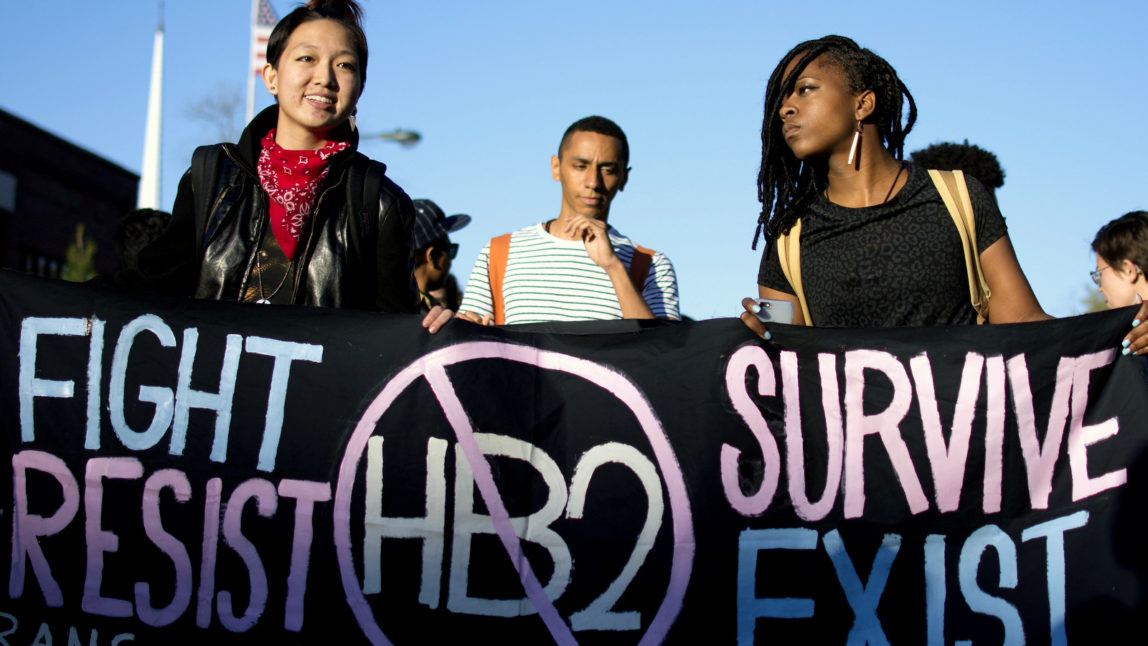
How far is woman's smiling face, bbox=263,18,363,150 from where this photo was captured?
3076 mm

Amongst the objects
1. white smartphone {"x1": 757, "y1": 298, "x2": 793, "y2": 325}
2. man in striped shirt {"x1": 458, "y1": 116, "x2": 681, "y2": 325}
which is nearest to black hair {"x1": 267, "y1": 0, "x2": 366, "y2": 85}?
man in striped shirt {"x1": 458, "y1": 116, "x2": 681, "y2": 325}

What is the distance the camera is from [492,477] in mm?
2912

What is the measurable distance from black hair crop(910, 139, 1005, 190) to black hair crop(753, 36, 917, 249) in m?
1.47

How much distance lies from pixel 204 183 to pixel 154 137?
26.9 metres

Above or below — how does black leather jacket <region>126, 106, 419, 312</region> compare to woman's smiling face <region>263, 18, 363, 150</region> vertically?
below

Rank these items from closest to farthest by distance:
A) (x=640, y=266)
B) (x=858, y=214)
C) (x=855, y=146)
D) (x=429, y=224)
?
(x=858, y=214), (x=855, y=146), (x=640, y=266), (x=429, y=224)

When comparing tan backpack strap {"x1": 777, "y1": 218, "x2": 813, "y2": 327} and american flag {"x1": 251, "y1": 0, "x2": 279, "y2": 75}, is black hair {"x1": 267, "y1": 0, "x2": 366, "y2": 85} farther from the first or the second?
american flag {"x1": 251, "y1": 0, "x2": 279, "y2": 75}

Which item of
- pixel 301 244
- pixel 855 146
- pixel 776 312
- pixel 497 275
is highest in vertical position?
pixel 855 146

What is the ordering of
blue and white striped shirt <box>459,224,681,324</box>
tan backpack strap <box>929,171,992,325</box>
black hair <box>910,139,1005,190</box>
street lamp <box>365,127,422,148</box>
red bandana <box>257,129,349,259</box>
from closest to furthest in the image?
1. red bandana <box>257,129,349,259</box>
2. tan backpack strap <box>929,171,992,325</box>
3. blue and white striped shirt <box>459,224,681,324</box>
4. black hair <box>910,139,1005,190</box>
5. street lamp <box>365,127,422,148</box>

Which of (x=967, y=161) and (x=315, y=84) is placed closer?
(x=315, y=84)

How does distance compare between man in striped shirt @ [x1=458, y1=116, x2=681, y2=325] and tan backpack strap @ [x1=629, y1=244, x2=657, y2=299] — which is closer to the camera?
man in striped shirt @ [x1=458, y1=116, x2=681, y2=325]

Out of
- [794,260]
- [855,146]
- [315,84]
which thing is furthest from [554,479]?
[855,146]

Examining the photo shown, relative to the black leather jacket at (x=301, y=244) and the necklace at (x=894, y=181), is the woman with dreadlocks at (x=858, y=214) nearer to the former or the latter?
the necklace at (x=894, y=181)

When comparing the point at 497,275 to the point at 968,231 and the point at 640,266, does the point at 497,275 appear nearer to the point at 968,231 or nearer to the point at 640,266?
the point at 640,266
